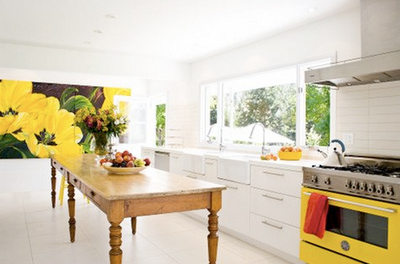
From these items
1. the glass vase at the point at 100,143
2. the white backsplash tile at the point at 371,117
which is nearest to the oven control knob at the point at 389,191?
the white backsplash tile at the point at 371,117

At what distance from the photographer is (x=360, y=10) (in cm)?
326

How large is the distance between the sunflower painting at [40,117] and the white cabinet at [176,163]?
290cm

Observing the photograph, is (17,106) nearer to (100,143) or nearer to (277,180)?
(100,143)

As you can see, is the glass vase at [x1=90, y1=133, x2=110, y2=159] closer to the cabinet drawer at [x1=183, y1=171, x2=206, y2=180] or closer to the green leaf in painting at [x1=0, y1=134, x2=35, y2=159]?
the cabinet drawer at [x1=183, y1=171, x2=206, y2=180]

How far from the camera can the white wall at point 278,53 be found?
11.8ft

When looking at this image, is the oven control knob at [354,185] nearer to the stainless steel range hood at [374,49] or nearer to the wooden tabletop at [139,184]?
the stainless steel range hood at [374,49]

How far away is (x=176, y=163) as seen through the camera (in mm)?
5328

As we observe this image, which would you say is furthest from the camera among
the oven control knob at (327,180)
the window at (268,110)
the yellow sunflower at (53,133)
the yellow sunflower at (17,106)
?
the yellow sunflower at (53,133)

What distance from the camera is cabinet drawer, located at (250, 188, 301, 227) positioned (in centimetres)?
328

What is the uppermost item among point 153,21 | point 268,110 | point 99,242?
point 153,21

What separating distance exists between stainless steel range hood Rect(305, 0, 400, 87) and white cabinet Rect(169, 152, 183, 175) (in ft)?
8.34

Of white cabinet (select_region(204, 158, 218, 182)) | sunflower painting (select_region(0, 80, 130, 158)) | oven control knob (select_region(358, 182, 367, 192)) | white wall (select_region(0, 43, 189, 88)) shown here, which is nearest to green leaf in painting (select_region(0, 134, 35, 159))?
sunflower painting (select_region(0, 80, 130, 158))

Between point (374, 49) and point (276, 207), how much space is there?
176 centimetres

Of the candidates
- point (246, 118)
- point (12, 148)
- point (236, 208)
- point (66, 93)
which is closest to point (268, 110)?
point (246, 118)
